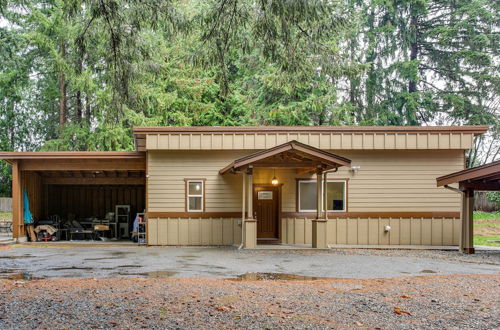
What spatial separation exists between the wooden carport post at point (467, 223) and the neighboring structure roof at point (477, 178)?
26 centimetres

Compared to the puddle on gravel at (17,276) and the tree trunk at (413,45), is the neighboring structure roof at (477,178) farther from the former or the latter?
the tree trunk at (413,45)

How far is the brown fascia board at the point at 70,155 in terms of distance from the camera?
15.0 m

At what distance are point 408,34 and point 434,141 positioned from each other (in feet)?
51.1

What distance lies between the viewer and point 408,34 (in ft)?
92.6

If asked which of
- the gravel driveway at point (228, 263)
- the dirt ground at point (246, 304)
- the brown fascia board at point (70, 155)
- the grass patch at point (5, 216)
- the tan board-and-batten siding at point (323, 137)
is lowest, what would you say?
the grass patch at point (5, 216)

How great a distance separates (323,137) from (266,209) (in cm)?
287

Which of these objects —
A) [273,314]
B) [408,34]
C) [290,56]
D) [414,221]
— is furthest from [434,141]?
[408,34]

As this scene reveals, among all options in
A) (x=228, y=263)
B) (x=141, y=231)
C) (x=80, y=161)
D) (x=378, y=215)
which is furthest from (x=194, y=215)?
(x=378, y=215)

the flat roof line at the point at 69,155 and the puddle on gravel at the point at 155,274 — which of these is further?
the flat roof line at the point at 69,155

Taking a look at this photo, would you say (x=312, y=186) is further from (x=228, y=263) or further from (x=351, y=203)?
(x=228, y=263)

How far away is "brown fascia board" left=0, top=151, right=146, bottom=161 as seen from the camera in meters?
15.0

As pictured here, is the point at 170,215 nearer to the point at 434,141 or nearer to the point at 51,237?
the point at 51,237

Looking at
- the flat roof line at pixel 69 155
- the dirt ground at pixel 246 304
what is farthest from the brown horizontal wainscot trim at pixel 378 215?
the dirt ground at pixel 246 304

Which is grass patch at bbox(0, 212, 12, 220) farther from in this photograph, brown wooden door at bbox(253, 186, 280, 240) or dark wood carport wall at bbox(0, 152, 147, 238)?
brown wooden door at bbox(253, 186, 280, 240)
